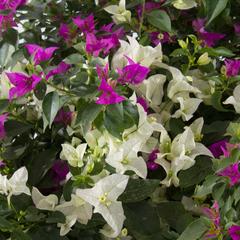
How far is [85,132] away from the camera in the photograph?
34.4 inches

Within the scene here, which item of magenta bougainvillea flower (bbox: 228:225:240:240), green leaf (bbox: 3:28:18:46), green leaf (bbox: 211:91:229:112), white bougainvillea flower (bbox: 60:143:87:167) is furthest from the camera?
green leaf (bbox: 3:28:18:46)

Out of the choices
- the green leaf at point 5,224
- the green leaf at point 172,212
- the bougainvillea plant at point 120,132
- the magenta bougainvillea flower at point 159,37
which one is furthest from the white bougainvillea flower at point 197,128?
the green leaf at point 5,224

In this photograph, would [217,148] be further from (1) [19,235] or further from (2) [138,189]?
(1) [19,235]

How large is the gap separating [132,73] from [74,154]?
0.15 meters

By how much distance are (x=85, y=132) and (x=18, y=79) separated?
0.14 meters

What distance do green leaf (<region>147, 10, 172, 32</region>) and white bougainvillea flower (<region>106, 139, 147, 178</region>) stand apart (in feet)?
0.87

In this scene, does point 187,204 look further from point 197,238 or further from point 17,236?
point 17,236

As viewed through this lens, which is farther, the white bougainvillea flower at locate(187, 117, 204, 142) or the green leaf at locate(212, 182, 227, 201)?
the white bougainvillea flower at locate(187, 117, 204, 142)

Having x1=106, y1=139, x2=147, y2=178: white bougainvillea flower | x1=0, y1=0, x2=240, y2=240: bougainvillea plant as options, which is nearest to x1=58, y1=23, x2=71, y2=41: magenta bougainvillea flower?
x1=0, y1=0, x2=240, y2=240: bougainvillea plant

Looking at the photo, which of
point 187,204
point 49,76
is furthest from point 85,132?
point 187,204

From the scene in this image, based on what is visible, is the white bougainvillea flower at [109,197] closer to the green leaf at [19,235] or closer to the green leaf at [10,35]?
the green leaf at [19,235]

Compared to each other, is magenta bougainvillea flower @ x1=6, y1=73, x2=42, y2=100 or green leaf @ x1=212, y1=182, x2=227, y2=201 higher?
magenta bougainvillea flower @ x1=6, y1=73, x2=42, y2=100

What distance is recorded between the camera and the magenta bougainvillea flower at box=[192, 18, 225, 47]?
3.67 ft

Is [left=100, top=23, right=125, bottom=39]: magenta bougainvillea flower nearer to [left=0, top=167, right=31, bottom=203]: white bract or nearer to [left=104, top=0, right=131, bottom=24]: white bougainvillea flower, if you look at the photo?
[left=104, top=0, right=131, bottom=24]: white bougainvillea flower
